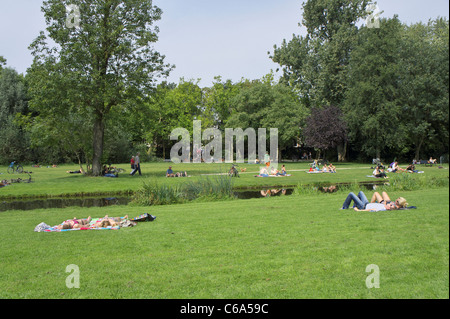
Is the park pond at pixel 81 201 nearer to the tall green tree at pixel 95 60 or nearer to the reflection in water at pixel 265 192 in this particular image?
the reflection in water at pixel 265 192

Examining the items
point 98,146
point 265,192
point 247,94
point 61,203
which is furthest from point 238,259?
point 247,94

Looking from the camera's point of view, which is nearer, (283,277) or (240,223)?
(283,277)

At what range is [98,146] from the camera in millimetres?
29312

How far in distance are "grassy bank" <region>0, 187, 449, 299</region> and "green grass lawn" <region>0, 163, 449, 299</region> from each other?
0.7 inches

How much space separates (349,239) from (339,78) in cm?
4672

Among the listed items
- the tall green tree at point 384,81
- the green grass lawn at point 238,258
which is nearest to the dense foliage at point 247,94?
the tall green tree at point 384,81

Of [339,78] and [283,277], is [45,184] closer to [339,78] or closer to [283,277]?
[283,277]

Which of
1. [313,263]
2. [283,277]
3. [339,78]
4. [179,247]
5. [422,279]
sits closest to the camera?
[422,279]

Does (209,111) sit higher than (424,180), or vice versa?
(209,111)

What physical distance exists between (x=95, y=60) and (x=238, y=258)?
25722 millimetres

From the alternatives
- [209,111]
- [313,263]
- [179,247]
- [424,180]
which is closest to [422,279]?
[313,263]

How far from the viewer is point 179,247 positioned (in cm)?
747

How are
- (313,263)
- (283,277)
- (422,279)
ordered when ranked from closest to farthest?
(422,279) → (283,277) → (313,263)

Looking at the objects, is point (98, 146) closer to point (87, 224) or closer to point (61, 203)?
point (61, 203)
